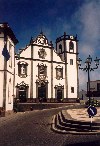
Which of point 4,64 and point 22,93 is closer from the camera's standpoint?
point 4,64

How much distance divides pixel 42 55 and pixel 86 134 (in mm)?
31878

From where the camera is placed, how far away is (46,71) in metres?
44.4

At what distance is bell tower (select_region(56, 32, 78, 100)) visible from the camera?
46750 millimetres

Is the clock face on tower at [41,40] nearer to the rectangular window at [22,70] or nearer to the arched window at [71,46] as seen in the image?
the rectangular window at [22,70]

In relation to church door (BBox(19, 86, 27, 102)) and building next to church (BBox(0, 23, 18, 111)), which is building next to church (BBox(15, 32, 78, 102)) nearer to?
church door (BBox(19, 86, 27, 102))

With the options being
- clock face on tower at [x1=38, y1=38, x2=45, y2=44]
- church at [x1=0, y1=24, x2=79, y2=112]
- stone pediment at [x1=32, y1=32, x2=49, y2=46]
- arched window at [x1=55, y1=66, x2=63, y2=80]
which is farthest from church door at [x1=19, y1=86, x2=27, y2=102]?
clock face on tower at [x1=38, y1=38, x2=45, y2=44]

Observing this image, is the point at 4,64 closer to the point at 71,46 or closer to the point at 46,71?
the point at 46,71

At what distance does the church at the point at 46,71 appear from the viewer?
137ft

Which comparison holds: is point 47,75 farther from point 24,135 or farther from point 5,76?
point 24,135

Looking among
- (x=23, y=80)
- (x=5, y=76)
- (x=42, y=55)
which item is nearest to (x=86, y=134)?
(x=5, y=76)

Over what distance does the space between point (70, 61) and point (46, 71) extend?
5983 mm

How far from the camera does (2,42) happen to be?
25562 millimetres

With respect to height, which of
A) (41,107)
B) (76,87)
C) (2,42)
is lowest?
(41,107)

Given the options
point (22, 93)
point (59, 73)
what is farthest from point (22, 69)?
point (59, 73)
